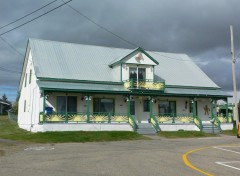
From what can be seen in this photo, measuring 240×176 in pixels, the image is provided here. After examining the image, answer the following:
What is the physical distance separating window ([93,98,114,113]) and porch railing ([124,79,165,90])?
7.22ft

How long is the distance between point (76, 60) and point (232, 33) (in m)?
14.7

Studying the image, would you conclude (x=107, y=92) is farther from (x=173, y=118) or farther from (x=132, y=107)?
(x=173, y=118)

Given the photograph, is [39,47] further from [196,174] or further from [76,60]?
[196,174]

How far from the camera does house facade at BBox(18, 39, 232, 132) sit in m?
29.0

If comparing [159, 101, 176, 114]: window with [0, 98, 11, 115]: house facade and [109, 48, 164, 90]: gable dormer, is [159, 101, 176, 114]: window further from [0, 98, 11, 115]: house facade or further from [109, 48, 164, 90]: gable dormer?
[0, 98, 11, 115]: house facade

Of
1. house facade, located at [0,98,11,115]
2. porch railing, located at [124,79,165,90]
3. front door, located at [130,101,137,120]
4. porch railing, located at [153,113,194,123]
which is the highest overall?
porch railing, located at [124,79,165,90]

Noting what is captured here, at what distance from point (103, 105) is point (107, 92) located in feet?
7.29

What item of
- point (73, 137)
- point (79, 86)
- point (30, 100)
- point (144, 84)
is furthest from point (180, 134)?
point (30, 100)

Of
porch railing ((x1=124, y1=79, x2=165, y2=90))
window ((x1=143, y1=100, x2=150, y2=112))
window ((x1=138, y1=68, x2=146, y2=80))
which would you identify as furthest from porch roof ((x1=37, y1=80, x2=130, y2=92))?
window ((x1=143, y1=100, x2=150, y2=112))

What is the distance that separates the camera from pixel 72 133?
2603cm

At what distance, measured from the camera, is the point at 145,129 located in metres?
30.1

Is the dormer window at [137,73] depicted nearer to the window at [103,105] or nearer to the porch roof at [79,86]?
the porch roof at [79,86]

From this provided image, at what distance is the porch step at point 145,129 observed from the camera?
1171 inches

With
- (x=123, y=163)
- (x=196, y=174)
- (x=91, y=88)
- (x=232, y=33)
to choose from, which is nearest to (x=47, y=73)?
(x=91, y=88)
